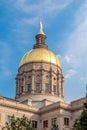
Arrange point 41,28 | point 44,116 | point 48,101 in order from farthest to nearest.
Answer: point 41,28 → point 48,101 → point 44,116

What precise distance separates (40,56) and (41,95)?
12911 millimetres

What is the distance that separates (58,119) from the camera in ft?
256

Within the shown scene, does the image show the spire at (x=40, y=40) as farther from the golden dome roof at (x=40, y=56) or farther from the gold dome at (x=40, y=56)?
the gold dome at (x=40, y=56)

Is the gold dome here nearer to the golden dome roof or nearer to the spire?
the golden dome roof

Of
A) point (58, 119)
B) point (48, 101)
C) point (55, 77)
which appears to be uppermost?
point (55, 77)

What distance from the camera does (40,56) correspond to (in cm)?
10012

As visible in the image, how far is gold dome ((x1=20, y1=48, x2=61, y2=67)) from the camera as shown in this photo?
3925 inches

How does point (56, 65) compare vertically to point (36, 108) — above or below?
above

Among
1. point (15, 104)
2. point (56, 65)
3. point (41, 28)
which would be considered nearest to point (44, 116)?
point (15, 104)

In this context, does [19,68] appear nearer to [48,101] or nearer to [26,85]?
[26,85]

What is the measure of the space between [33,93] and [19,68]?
1188cm

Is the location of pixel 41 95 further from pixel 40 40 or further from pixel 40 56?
pixel 40 40

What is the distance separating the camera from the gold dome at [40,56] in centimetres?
9969

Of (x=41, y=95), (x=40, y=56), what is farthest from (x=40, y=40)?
(x=41, y=95)
